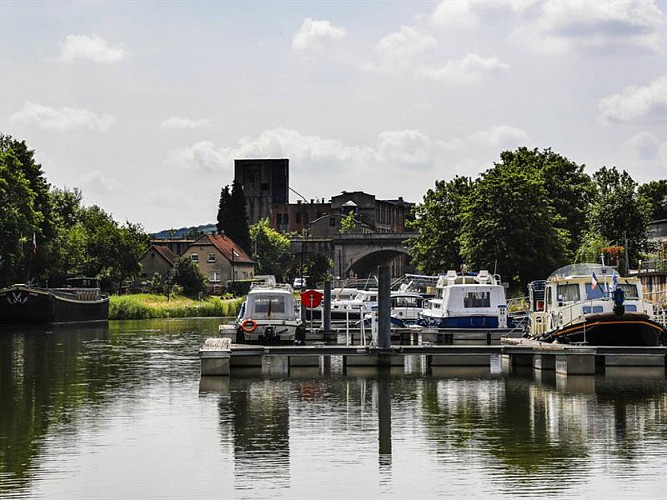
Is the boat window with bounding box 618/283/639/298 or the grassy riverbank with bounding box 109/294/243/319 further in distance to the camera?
the grassy riverbank with bounding box 109/294/243/319

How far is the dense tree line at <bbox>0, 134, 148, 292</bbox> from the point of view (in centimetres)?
8812

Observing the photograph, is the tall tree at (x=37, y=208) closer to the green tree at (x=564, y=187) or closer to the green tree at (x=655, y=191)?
the green tree at (x=564, y=187)

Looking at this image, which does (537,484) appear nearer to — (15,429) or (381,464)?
(381,464)

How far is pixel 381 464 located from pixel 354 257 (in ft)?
449

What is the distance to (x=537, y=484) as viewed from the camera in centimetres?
2138

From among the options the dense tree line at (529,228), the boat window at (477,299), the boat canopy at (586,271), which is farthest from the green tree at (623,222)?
the boat canopy at (586,271)

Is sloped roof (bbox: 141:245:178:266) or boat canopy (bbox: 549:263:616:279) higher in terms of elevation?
sloped roof (bbox: 141:245:178:266)

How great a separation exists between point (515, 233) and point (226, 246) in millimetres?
74239

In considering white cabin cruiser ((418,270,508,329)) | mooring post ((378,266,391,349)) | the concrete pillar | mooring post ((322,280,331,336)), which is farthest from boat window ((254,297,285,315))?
the concrete pillar

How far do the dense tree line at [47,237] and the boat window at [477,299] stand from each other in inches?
1728

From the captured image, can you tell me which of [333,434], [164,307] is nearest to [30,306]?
[164,307]

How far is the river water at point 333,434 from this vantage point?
21531mm

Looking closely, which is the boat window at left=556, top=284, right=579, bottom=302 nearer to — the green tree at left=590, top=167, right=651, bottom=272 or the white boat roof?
the white boat roof

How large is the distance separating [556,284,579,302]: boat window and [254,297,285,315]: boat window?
10198mm
